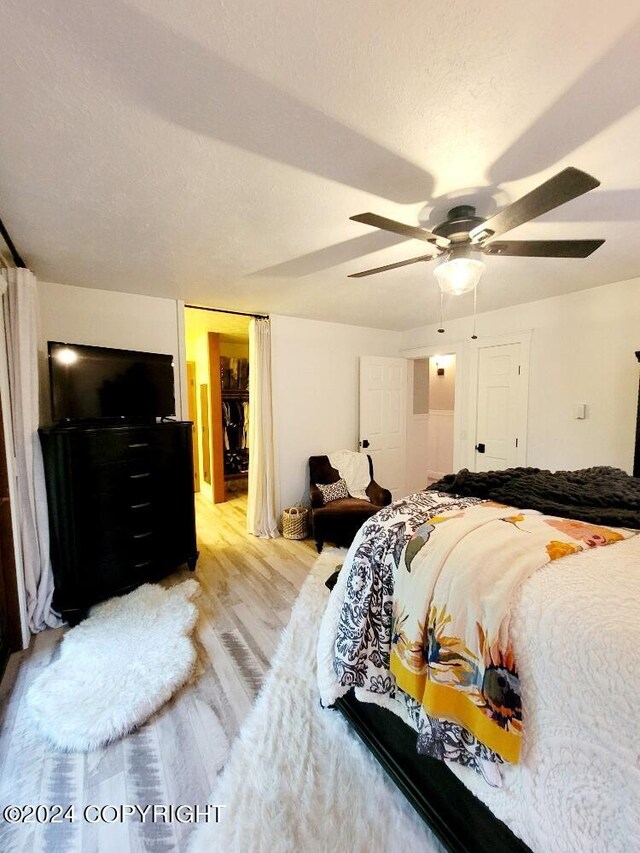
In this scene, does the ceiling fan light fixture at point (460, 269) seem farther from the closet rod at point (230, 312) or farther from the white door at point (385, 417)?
the white door at point (385, 417)

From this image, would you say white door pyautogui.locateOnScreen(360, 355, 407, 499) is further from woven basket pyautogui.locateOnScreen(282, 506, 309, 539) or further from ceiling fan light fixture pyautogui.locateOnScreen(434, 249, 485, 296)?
ceiling fan light fixture pyautogui.locateOnScreen(434, 249, 485, 296)

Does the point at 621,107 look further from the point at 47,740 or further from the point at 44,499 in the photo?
the point at 44,499

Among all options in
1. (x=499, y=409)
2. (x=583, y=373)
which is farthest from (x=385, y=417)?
(x=583, y=373)

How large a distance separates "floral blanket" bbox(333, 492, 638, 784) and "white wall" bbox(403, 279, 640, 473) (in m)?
2.24

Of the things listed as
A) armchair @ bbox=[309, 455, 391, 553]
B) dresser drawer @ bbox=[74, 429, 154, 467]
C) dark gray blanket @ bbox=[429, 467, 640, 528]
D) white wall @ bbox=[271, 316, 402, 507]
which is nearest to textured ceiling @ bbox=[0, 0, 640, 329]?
dresser drawer @ bbox=[74, 429, 154, 467]

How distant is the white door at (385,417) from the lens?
436cm

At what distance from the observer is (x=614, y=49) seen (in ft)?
3.01

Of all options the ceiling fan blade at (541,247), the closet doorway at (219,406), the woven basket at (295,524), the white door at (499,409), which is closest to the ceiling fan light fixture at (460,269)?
the ceiling fan blade at (541,247)

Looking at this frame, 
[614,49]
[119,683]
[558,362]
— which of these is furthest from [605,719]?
[558,362]

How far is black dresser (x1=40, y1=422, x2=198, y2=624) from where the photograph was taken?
225 centimetres

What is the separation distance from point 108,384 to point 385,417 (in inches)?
125

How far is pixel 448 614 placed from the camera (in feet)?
3.30

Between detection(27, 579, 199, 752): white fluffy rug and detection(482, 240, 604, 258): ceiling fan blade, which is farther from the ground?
detection(482, 240, 604, 258): ceiling fan blade

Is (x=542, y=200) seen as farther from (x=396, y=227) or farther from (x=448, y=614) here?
(x=448, y=614)
